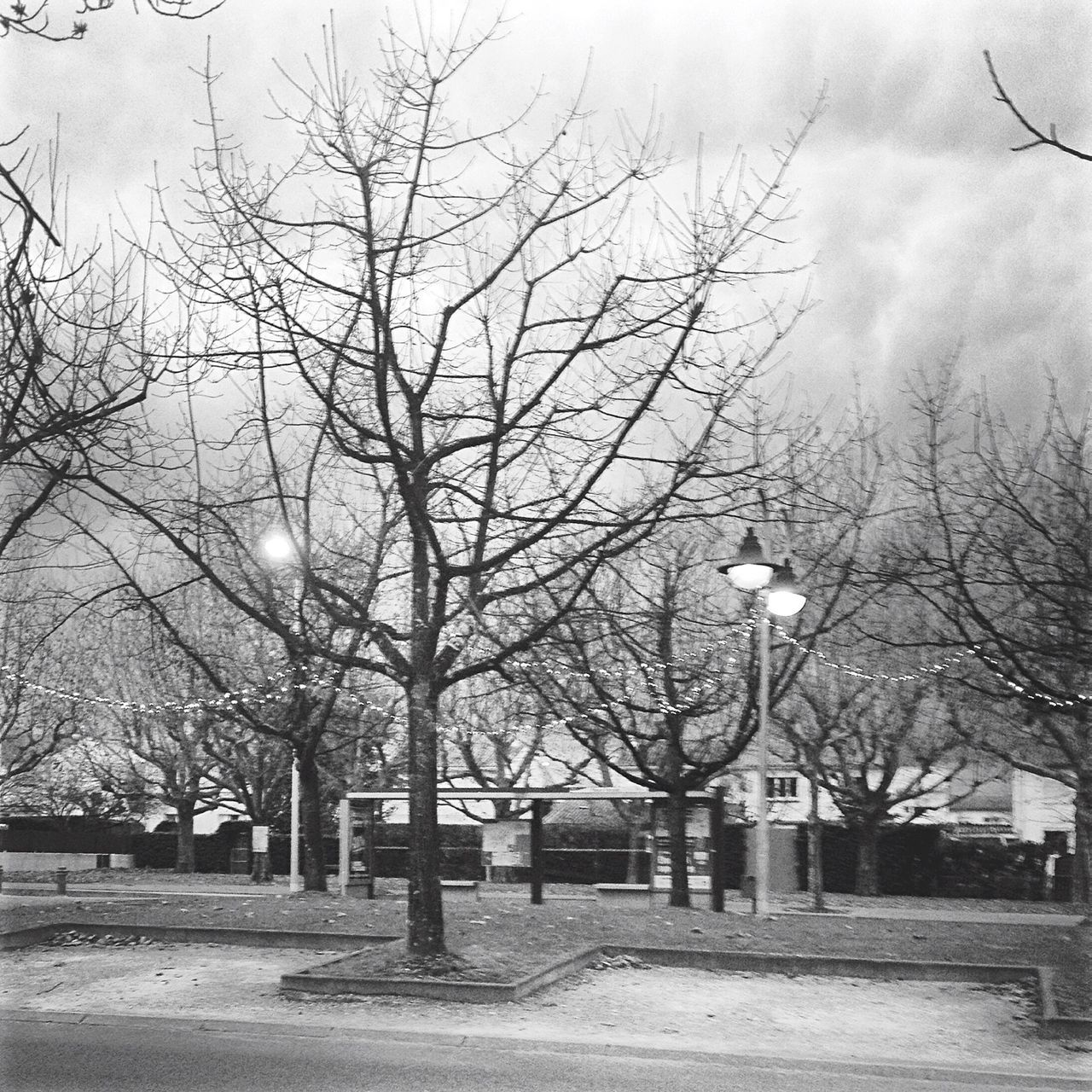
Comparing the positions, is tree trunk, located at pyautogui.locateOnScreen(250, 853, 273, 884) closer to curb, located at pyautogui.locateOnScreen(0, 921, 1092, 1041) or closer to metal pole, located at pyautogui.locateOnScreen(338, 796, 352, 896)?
metal pole, located at pyautogui.locateOnScreen(338, 796, 352, 896)

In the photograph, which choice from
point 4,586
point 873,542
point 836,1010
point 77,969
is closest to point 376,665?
point 77,969

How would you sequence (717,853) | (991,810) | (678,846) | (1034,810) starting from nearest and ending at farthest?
(717,853) → (678,846) → (1034,810) → (991,810)

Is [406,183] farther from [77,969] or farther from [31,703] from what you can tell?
[31,703]

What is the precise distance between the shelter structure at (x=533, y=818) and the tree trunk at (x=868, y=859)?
14113 millimetres

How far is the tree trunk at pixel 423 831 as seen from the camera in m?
12.5

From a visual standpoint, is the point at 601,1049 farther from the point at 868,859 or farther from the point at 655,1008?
the point at 868,859

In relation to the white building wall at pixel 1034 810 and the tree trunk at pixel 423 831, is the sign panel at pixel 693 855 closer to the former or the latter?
the tree trunk at pixel 423 831

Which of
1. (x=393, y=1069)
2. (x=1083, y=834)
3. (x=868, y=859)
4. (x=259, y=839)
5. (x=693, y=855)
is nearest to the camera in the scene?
(x=393, y=1069)

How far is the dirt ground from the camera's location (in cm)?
962

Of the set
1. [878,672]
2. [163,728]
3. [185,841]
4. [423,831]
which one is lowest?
[185,841]

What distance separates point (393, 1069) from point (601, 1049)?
167 cm

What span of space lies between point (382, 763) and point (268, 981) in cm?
2650

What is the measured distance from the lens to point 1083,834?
2603 centimetres

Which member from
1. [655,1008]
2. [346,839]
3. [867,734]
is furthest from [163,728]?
[655,1008]
